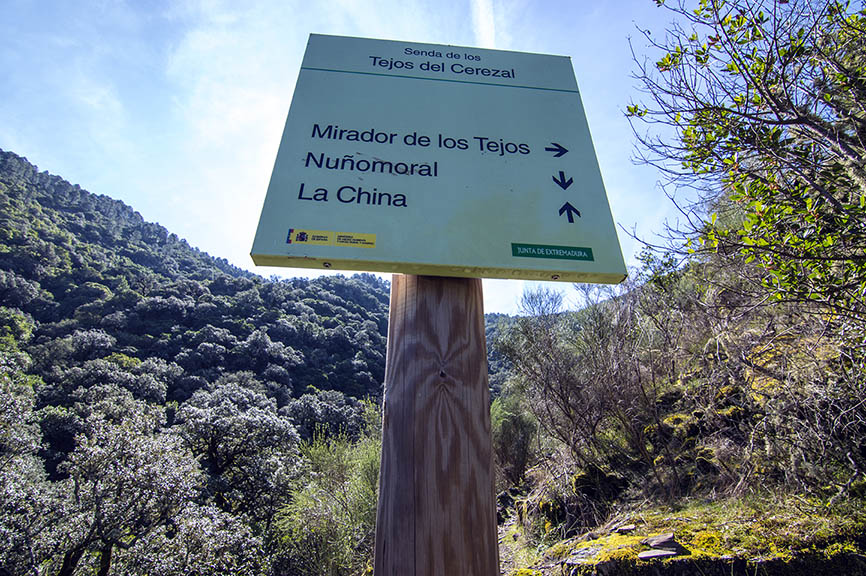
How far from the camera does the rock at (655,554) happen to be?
10.1 feet

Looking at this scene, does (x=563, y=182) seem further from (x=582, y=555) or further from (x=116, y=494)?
(x=116, y=494)

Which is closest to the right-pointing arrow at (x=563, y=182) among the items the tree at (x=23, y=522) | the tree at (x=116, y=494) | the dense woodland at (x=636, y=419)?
the dense woodland at (x=636, y=419)

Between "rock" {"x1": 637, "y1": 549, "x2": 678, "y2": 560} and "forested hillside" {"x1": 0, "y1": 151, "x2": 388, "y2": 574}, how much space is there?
39.1ft

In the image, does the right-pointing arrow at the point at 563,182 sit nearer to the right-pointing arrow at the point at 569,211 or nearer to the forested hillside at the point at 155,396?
the right-pointing arrow at the point at 569,211

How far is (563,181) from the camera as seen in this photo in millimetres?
1224

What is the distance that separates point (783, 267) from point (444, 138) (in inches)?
99.9

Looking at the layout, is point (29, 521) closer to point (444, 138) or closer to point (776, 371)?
point (444, 138)

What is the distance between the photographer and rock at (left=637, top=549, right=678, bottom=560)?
121 inches

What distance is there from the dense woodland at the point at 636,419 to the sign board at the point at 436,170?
6.51ft

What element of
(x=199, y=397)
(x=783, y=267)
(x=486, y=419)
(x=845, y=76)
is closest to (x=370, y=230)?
(x=486, y=419)

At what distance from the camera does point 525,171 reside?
48.6 inches

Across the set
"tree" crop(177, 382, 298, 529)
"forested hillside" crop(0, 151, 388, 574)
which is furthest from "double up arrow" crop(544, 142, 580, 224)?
"tree" crop(177, 382, 298, 529)

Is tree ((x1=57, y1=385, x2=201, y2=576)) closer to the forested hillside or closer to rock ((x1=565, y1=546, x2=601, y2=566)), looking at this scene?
the forested hillside

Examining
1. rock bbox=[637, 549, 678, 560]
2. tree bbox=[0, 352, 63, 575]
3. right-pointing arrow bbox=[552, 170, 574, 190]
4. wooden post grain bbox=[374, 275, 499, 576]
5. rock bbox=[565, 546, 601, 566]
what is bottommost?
tree bbox=[0, 352, 63, 575]
